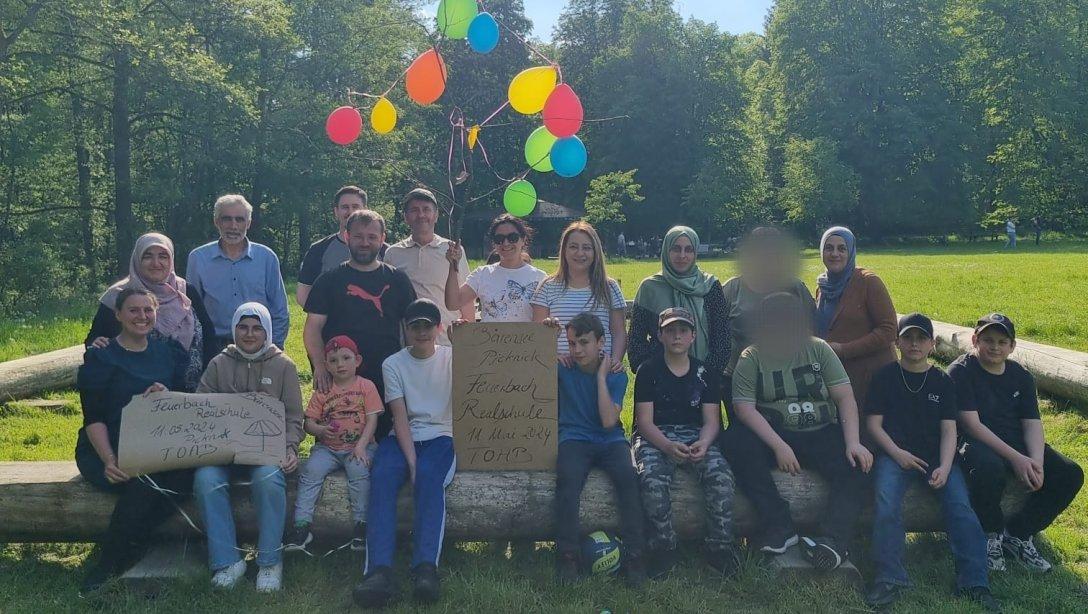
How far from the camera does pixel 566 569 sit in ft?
12.7

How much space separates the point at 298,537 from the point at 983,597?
11.2ft

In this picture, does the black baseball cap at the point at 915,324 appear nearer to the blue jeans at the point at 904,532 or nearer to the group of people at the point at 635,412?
the group of people at the point at 635,412

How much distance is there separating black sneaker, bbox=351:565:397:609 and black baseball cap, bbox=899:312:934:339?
9.88ft

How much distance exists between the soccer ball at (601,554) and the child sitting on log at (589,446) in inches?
2.0

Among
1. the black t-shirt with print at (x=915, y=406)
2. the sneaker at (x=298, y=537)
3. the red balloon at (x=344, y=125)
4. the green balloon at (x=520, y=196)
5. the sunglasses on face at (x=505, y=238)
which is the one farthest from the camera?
the red balloon at (x=344, y=125)

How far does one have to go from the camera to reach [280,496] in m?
3.97

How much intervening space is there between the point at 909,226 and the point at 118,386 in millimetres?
40783

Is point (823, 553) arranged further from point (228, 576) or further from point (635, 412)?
point (228, 576)

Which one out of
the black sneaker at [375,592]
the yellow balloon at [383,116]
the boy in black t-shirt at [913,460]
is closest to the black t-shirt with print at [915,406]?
the boy in black t-shirt at [913,460]

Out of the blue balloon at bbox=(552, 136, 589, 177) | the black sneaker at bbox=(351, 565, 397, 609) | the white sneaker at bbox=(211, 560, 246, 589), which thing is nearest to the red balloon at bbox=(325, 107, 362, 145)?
the blue balloon at bbox=(552, 136, 589, 177)

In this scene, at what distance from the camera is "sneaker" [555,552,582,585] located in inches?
151

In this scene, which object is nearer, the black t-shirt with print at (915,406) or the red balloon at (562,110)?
the black t-shirt with print at (915,406)

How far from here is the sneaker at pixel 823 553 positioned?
3.85 metres

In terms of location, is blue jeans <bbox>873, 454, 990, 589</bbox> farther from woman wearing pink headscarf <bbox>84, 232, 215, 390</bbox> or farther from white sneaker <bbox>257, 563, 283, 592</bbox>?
woman wearing pink headscarf <bbox>84, 232, 215, 390</bbox>
